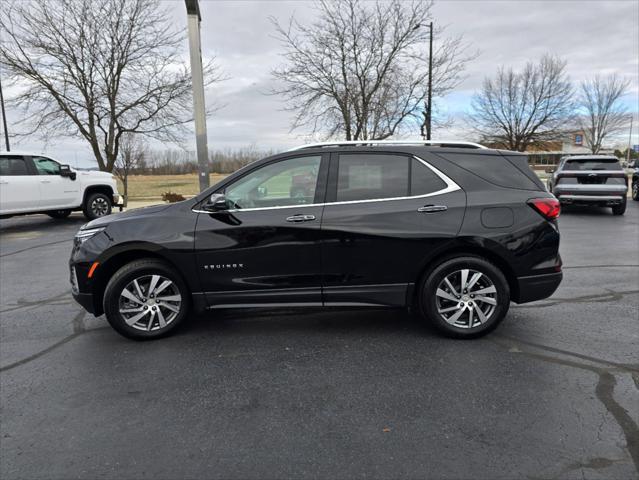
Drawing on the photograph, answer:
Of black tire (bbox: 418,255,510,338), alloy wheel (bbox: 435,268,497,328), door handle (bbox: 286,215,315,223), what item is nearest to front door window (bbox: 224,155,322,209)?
door handle (bbox: 286,215,315,223)

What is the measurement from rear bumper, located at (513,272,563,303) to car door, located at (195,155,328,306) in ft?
5.91

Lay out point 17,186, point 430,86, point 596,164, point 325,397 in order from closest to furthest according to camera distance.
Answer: point 325,397 → point 17,186 → point 596,164 → point 430,86

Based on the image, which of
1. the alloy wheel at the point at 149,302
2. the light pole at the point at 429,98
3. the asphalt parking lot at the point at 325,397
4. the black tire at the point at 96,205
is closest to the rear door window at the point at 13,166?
the black tire at the point at 96,205

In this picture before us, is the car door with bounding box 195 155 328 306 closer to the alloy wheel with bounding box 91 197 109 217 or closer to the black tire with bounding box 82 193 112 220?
the black tire with bounding box 82 193 112 220

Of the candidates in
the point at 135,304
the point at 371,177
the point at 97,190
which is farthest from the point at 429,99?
the point at 135,304

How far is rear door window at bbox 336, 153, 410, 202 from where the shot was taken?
4000mm

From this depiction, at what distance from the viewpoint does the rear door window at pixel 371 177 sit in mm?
4000

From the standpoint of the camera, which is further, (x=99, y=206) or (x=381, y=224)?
(x=99, y=206)

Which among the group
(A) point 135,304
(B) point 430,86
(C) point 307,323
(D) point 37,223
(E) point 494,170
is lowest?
(C) point 307,323

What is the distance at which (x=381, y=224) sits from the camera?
391cm

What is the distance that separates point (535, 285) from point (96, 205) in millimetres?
12070

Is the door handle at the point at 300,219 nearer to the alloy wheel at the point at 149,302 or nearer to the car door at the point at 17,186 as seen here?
the alloy wheel at the point at 149,302

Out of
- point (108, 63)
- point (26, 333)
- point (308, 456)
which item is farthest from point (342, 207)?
point (108, 63)

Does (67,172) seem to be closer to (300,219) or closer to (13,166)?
(13,166)
